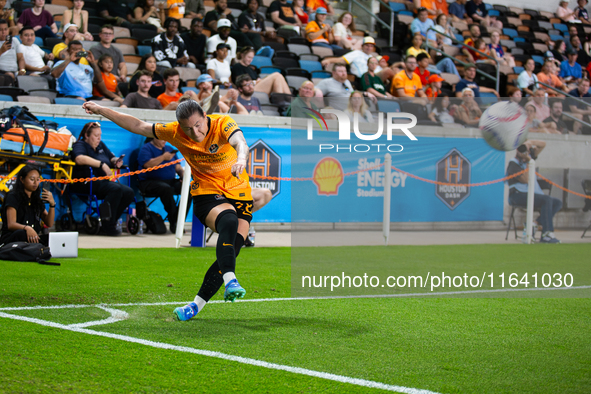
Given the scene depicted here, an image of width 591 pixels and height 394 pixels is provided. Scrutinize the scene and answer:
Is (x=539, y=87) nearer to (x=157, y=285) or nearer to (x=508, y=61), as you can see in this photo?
(x=508, y=61)

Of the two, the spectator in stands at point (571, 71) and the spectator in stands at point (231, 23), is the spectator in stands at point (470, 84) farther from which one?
the spectator in stands at point (231, 23)

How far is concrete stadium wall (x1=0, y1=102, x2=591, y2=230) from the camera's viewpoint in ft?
27.2

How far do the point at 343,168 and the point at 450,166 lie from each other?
1.86 m

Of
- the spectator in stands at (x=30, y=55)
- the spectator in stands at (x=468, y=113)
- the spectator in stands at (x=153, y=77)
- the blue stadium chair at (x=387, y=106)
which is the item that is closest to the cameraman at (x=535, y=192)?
the spectator in stands at (x=468, y=113)

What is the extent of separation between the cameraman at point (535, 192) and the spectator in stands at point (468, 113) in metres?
0.73

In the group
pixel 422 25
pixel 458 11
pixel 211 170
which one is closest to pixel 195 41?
pixel 422 25

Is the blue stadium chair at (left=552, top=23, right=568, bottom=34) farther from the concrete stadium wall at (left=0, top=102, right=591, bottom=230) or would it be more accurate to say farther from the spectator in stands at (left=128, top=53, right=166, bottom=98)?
the spectator in stands at (left=128, top=53, right=166, bottom=98)

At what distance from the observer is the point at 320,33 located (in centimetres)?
1611

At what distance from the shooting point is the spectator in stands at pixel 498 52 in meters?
19.3

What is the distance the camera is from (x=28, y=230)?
24.1 ft

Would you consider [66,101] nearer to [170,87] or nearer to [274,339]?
[170,87]

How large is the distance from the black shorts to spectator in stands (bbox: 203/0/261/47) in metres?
9.95

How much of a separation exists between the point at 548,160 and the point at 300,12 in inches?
360

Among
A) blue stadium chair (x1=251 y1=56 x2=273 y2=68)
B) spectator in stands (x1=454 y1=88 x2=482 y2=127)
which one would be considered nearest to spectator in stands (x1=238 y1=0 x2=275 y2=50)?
blue stadium chair (x1=251 y1=56 x2=273 y2=68)
